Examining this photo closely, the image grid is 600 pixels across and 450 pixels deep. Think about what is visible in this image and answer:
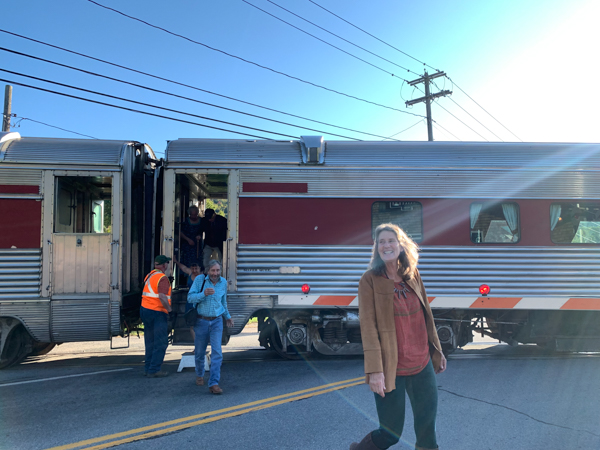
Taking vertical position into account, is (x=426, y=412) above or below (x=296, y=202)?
below

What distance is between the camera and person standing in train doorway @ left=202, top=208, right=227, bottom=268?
293 inches

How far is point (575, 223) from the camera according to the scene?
22.7 ft

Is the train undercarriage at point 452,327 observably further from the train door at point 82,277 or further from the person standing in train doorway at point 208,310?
the train door at point 82,277

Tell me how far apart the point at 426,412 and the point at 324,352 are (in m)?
4.40

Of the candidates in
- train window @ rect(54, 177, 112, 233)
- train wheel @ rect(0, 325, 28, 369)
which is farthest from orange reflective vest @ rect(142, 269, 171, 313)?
train wheel @ rect(0, 325, 28, 369)

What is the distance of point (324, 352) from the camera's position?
23.5 feet

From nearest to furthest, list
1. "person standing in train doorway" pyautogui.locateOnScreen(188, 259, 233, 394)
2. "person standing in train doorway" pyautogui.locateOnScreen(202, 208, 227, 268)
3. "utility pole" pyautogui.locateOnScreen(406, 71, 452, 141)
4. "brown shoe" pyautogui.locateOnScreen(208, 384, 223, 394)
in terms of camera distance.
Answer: "brown shoe" pyautogui.locateOnScreen(208, 384, 223, 394) → "person standing in train doorway" pyautogui.locateOnScreen(188, 259, 233, 394) → "person standing in train doorway" pyautogui.locateOnScreen(202, 208, 227, 268) → "utility pole" pyautogui.locateOnScreen(406, 71, 452, 141)

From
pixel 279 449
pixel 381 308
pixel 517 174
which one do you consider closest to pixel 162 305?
pixel 279 449

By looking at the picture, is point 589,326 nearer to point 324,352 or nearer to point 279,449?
point 324,352

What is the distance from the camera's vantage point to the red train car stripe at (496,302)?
22.2ft

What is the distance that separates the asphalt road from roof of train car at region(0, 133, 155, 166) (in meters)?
3.20

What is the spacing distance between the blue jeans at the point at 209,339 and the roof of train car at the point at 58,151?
115 inches

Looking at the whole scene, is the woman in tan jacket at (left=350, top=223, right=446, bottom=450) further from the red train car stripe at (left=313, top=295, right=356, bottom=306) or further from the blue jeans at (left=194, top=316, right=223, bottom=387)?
the red train car stripe at (left=313, top=295, right=356, bottom=306)

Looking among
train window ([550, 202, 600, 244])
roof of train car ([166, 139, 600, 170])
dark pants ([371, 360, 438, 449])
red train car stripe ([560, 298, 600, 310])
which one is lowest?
dark pants ([371, 360, 438, 449])
